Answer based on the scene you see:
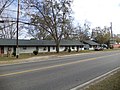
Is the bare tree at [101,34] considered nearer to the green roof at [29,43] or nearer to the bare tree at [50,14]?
the green roof at [29,43]

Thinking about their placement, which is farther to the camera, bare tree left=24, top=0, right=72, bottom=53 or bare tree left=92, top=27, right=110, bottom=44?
bare tree left=92, top=27, right=110, bottom=44

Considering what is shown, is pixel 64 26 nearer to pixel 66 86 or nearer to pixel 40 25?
pixel 40 25

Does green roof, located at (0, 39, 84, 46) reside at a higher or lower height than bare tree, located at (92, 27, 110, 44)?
lower

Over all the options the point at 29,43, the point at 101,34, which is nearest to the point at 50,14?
the point at 29,43

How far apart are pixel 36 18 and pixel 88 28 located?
1719 inches

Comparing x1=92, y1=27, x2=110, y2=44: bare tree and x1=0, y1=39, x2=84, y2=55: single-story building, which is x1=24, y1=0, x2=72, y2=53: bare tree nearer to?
x1=0, y1=39, x2=84, y2=55: single-story building

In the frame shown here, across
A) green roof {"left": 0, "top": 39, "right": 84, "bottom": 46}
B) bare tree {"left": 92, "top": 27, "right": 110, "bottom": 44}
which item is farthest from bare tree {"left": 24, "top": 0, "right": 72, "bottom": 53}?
bare tree {"left": 92, "top": 27, "right": 110, "bottom": 44}

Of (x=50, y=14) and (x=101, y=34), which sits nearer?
(x=50, y=14)

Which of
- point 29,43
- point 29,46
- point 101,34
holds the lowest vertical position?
point 29,46

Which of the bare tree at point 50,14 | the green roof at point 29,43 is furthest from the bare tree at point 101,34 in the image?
the bare tree at point 50,14

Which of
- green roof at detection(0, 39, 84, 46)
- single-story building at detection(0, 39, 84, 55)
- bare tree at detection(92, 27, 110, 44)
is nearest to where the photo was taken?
single-story building at detection(0, 39, 84, 55)

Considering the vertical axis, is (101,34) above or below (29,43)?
above

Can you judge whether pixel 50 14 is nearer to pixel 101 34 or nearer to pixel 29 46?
pixel 29 46

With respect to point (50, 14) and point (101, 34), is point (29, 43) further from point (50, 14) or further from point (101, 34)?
point (101, 34)
